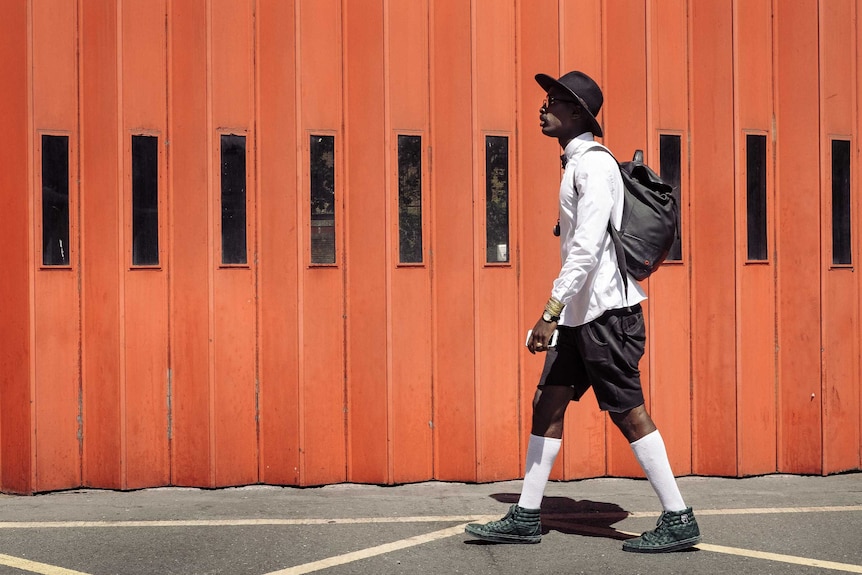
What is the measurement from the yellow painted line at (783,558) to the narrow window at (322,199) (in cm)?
281

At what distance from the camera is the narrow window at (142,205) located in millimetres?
6648

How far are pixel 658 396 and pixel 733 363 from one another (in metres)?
0.54

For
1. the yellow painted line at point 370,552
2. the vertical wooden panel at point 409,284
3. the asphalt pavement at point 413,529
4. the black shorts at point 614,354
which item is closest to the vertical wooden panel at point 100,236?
the asphalt pavement at point 413,529

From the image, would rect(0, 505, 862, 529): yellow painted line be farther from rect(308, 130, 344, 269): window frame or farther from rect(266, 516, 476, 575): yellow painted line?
rect(308, 130, 344, 269): window frame

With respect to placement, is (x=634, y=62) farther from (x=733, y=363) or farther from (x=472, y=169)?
(x=733, y=363)

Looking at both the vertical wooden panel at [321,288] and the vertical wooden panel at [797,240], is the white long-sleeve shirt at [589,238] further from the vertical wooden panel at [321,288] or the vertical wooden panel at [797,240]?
the vertical wooden panel at [797,240]

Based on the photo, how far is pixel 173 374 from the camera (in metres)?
6.70

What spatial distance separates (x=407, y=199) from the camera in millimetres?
6879

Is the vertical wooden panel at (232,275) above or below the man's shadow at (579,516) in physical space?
above

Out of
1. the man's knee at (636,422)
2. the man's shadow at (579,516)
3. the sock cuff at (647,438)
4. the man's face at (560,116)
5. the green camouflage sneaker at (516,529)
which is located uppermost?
the man's face at (560,116)

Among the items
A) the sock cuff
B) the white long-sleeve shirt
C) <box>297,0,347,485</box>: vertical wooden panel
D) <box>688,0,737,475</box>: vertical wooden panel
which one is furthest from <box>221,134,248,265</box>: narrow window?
<box>688,0,737,475</box>: vertical wooden panel

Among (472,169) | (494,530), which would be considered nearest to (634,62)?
(472,169)

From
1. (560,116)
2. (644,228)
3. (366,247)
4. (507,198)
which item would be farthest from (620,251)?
(366,247)

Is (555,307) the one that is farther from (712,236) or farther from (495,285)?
(712,236)
